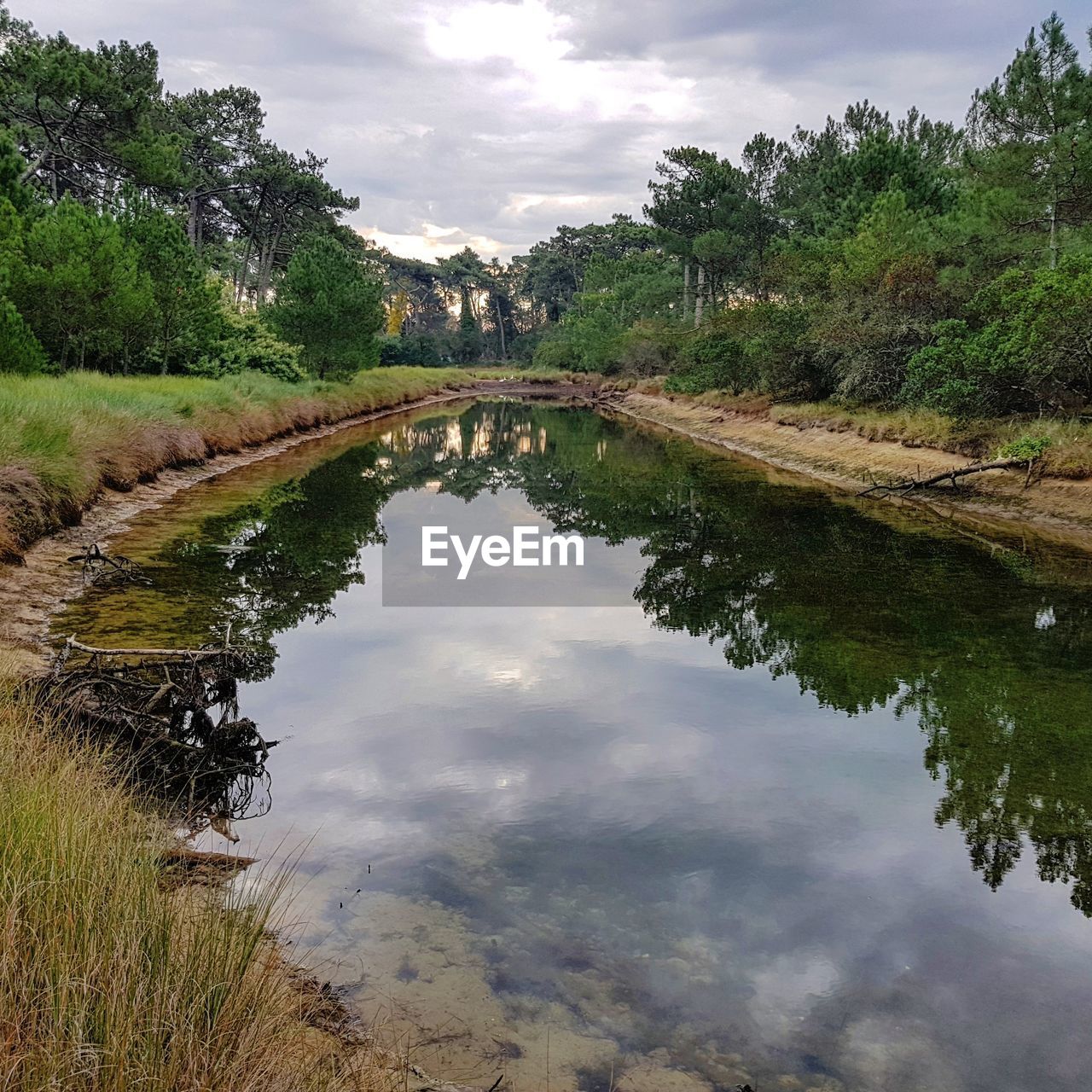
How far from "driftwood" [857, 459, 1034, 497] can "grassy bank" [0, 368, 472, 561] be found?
16644mm

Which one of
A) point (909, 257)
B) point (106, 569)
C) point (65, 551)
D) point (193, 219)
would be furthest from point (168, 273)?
point (193, 219)

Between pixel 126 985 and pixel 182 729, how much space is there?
13.8 feet

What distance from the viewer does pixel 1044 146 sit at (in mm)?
21312

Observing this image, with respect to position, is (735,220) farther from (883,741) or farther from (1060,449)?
(883,741)

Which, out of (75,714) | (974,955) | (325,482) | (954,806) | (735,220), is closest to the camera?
(974,955)

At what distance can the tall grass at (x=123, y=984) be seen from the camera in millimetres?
2775

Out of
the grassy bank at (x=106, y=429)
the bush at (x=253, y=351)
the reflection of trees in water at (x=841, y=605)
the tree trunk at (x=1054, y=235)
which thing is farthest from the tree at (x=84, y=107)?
the tree trunk at (x=1054, y=235)

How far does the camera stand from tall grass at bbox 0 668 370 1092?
2775 millimetres

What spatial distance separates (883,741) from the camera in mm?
8172

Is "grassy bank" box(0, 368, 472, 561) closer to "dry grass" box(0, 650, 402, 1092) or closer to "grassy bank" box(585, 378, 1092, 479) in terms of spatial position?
"dry grass" box(0, 650, 402, 1092)

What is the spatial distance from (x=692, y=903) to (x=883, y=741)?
345 cm

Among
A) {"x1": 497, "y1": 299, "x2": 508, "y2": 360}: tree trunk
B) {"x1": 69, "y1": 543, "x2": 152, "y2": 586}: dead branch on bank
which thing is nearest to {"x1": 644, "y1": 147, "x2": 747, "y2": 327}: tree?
{"x1": 69, "y1": 543, "x2": 152, "y2": 586}: dead branch on bank

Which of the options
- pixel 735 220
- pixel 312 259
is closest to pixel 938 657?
pixel 312 259

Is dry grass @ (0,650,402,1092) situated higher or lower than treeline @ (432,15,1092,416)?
lower
